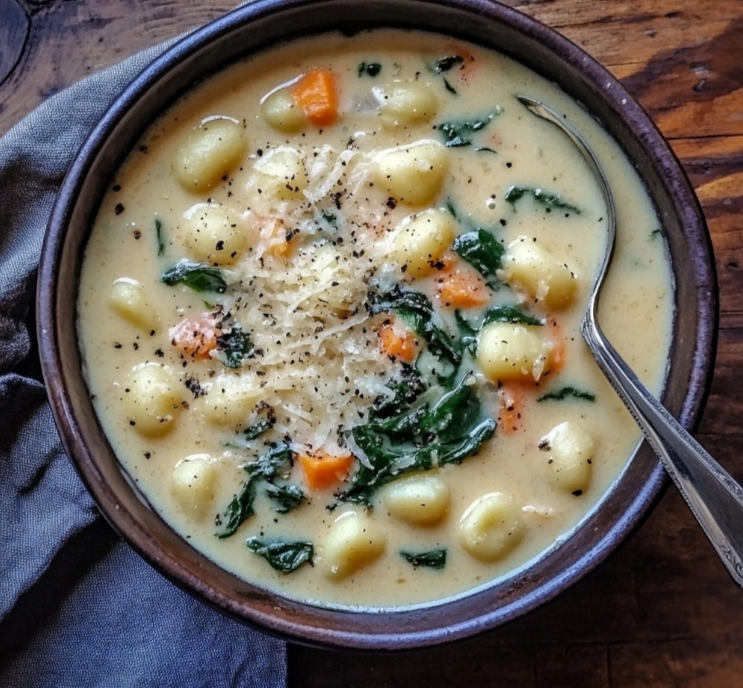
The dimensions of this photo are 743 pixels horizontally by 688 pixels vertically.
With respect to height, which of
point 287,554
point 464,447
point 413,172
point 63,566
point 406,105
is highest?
point 406,105

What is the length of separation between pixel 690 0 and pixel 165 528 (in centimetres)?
173

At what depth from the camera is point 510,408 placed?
207 centimetres

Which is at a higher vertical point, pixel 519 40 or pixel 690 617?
pixel 519 40

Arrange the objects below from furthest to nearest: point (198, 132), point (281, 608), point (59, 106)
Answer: point (59, 106), point (198, 132), point (281, 608)

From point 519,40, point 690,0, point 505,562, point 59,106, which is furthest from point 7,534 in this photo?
point 690,0

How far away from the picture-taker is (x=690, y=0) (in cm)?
231

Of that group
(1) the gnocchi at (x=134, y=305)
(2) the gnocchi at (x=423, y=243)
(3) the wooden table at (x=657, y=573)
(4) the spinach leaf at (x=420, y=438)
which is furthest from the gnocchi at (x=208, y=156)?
(3) the wooden table at (x=657, y=573)

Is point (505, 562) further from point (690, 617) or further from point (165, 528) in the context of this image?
point (165, 528)

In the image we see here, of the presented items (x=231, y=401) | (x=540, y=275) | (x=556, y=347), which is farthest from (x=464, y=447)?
(x=231, y=401)

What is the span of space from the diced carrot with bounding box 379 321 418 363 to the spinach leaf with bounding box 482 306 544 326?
0.17 metres

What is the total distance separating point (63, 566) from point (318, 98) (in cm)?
125

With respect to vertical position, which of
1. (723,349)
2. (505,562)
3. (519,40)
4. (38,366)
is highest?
(519,40)

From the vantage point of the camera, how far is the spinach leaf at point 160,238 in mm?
2145

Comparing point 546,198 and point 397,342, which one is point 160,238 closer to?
point 397,342
